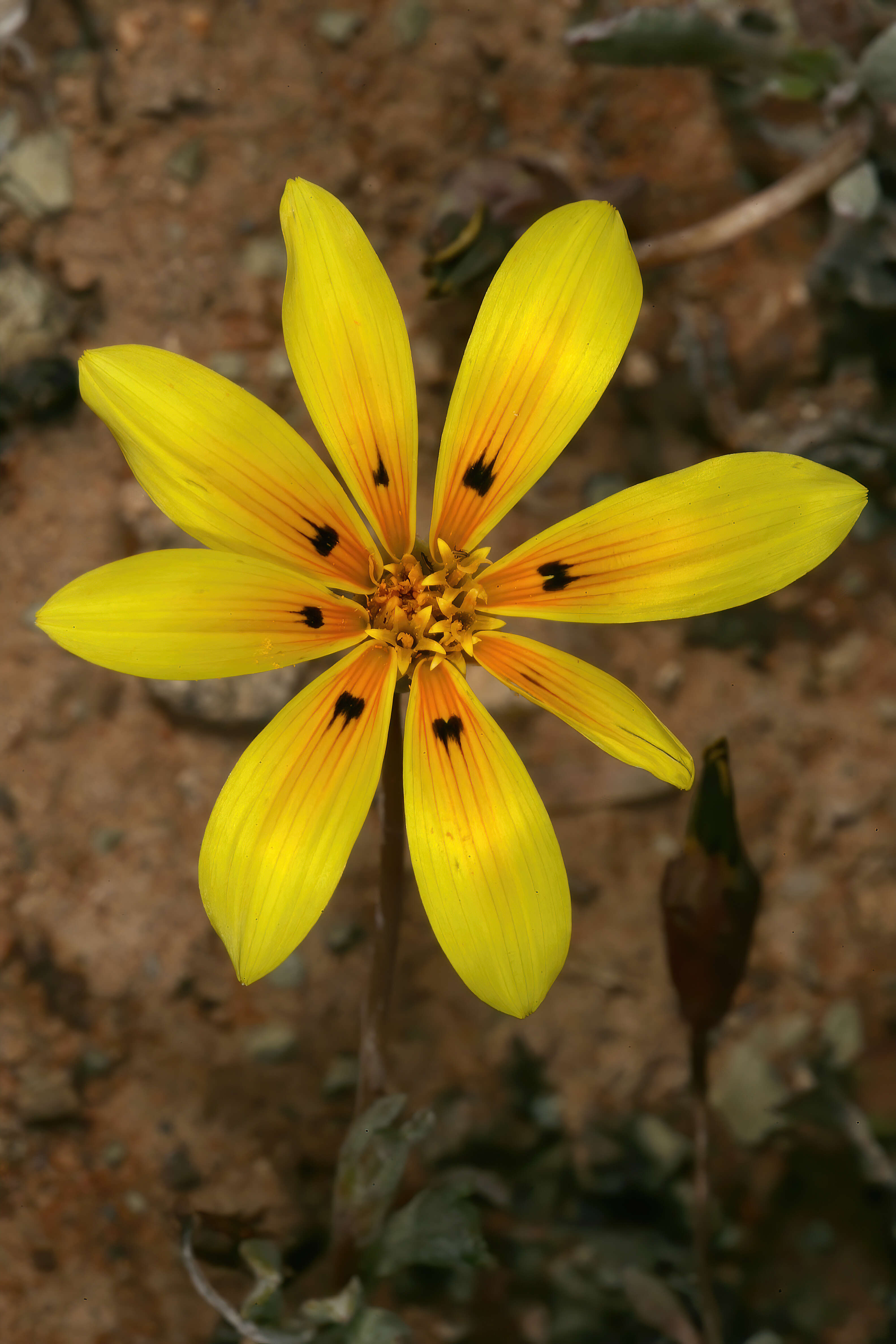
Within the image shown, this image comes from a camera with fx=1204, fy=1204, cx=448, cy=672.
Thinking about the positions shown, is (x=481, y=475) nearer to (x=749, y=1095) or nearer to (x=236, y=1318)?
(x=236, y=1318)

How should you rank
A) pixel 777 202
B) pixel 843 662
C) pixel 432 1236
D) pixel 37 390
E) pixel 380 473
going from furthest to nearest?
pixel 843 662
pixel 777 202
pixel 37 390
pixel 432 1236
pixel 380 473

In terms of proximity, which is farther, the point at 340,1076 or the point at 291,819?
the point at 340,1076

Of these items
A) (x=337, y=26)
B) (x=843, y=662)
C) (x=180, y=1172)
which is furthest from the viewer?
(x=843, y=662)

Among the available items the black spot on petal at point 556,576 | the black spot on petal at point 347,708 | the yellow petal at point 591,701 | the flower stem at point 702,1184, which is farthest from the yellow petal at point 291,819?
the flower stem at point 702,1184

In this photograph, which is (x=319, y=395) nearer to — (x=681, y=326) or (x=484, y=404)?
(x=484, y=404)

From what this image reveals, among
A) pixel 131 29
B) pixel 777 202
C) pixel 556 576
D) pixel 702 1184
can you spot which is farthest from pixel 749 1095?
pixel 131 29

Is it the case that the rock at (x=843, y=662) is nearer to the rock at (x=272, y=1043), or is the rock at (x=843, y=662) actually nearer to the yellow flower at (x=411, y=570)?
the yellow flower at (x=411, y=570)

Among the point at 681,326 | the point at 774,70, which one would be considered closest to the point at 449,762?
the point at 681,326
